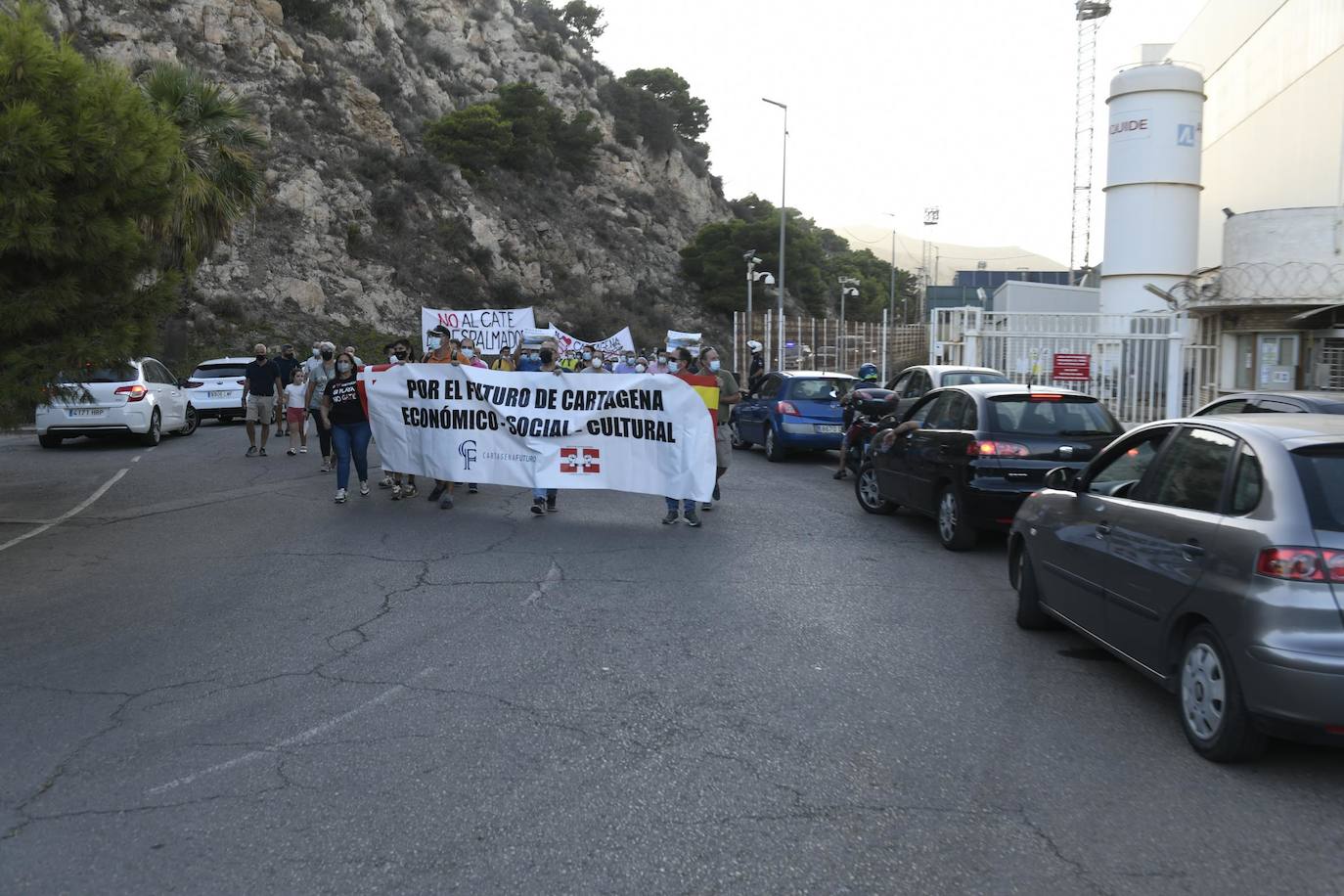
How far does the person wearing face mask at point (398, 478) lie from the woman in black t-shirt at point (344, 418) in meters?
0.47

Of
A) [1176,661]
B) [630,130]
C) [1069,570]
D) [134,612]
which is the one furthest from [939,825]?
[630,130]

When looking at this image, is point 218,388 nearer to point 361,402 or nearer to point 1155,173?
point 361,402

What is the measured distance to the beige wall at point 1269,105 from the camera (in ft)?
97.7

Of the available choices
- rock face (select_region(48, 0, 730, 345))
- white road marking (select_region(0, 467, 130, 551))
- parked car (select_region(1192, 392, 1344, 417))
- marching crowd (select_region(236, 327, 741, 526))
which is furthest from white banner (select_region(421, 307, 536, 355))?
parked car (select_region(1192, 392, 1344, 417))

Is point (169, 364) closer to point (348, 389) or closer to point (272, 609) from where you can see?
point (348, 389)

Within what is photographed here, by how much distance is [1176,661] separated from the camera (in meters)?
5.35

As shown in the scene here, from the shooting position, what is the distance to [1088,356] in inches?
799

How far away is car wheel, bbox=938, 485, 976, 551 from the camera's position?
1037 centimetres

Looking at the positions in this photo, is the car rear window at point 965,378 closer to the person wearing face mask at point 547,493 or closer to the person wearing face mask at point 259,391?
the person wearing face mask at point 547,493

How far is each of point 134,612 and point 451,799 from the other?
4.49m

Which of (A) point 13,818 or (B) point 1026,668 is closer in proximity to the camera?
(A) point 13,818

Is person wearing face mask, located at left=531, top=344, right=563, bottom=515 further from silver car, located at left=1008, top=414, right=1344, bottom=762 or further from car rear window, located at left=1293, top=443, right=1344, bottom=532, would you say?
car rear window, located at left=1293, top=443, right=1344, bottom=532

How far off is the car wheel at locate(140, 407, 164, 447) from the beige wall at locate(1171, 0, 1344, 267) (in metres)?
27.1

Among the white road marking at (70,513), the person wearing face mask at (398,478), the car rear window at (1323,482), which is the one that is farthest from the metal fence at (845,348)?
the car rear window at (1323,482)
